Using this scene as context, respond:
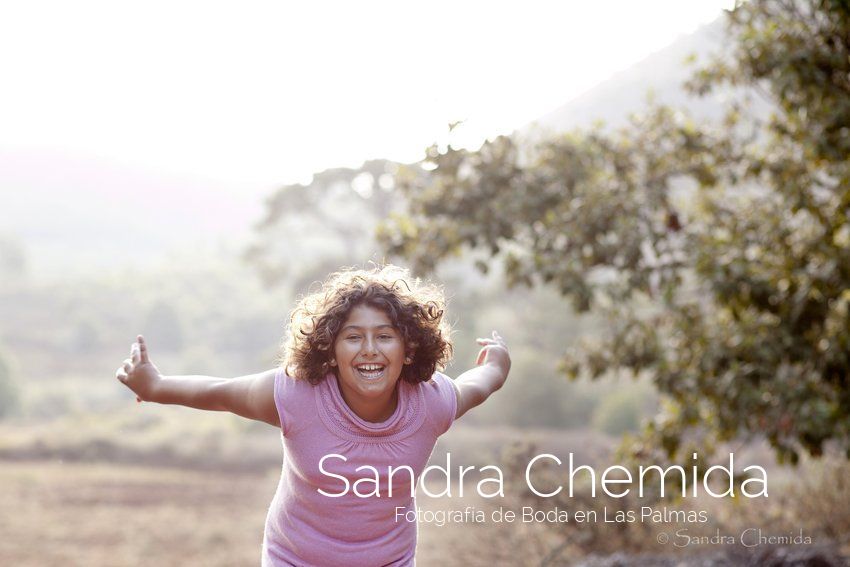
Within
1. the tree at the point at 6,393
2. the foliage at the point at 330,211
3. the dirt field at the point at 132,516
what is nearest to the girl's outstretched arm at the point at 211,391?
the dirt field at the point at 132,516

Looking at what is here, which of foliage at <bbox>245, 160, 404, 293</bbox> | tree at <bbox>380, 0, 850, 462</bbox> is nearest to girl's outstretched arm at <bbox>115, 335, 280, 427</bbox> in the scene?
tree at <bbox>380, 0, 850, 462</bbox>

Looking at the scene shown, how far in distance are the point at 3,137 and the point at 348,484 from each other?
3020 inches

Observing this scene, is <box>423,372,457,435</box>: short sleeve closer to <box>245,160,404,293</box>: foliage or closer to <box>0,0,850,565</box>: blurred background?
<box>0,0,850,565</box>: blurred background

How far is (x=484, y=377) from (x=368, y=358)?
1.44ft

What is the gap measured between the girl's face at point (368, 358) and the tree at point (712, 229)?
268cm

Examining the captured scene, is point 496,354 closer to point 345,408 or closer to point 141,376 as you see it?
point 345,408

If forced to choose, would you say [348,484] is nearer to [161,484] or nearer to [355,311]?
[355,311]

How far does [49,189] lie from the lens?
229 ft

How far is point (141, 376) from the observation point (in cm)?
243

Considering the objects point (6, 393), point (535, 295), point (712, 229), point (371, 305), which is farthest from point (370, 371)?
point (6, 393)

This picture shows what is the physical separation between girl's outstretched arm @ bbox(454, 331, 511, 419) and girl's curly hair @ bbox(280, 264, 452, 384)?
0.11 m

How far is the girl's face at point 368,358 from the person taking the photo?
242cm

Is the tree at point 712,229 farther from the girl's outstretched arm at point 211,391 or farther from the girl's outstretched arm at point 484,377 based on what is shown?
the girl's outstretched arm at point 211,391

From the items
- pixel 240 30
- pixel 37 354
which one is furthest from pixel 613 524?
pixel 240 30
